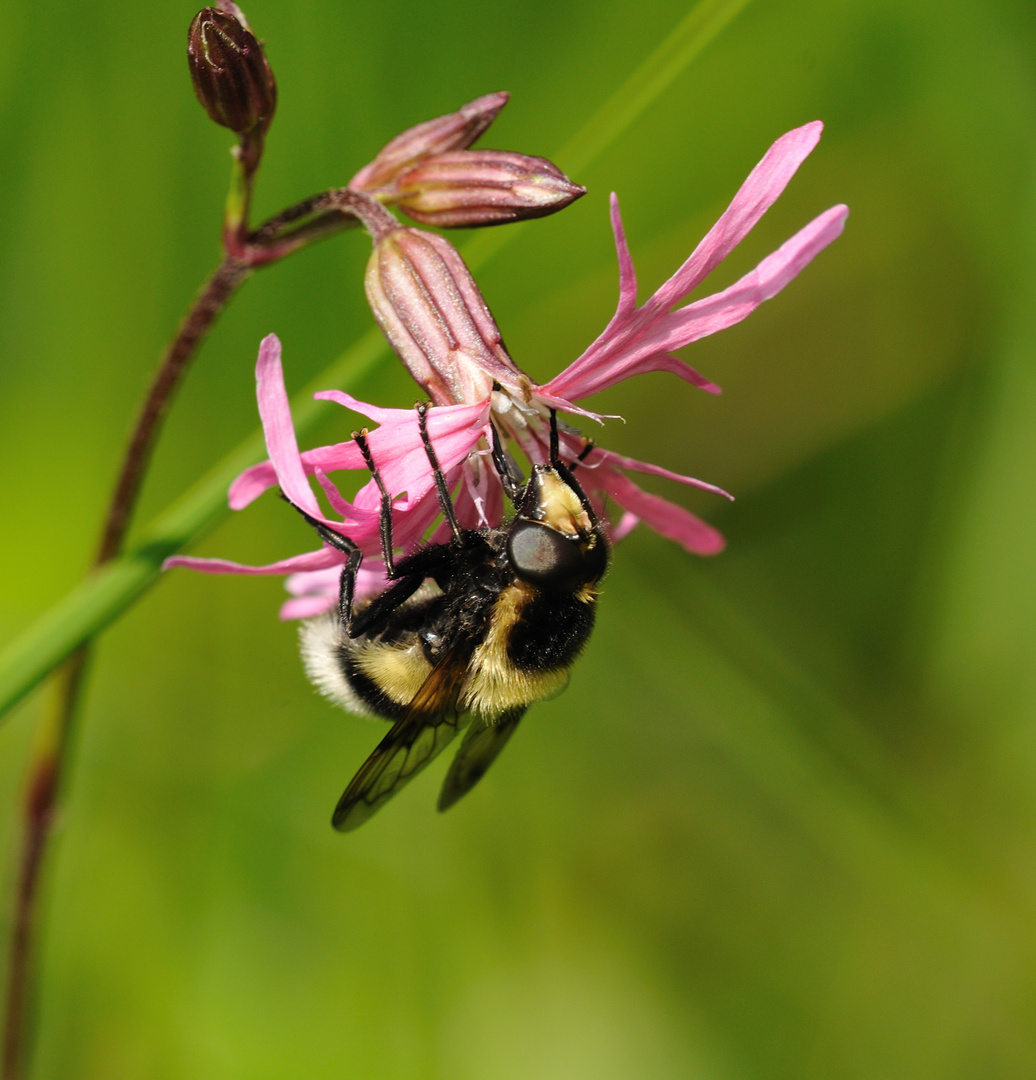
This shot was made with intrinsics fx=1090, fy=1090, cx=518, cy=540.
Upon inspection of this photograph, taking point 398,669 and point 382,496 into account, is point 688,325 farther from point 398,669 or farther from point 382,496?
point 398,669

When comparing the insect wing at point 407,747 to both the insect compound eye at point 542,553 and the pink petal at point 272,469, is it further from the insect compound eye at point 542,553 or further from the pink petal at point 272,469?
the pink petal at point 272,469

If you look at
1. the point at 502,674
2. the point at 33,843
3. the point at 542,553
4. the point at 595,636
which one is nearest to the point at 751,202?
the point at 542,553

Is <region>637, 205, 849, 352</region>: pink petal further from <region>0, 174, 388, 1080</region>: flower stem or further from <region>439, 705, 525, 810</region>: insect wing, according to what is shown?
<region>439, 705, 525, 810</region>: insect wing

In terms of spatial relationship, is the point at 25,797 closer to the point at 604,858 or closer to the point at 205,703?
the point at 205,703

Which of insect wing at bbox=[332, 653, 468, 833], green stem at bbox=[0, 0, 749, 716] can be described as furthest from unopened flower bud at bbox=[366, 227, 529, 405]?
insect wing at bbox=[332, 653, 468, 833]

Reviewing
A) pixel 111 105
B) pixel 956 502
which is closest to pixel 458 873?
pixel 956 502

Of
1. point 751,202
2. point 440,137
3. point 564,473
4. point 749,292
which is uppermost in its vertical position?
point 440,137
